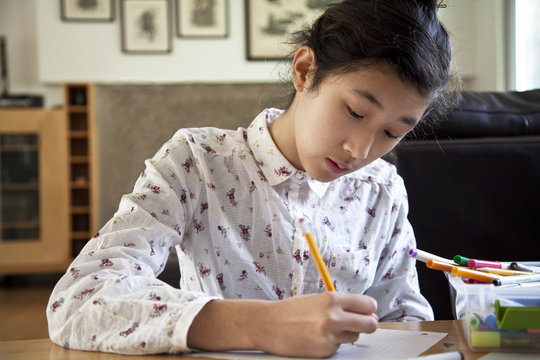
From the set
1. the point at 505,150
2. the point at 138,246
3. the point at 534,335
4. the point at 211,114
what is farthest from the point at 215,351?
the point at 211,114

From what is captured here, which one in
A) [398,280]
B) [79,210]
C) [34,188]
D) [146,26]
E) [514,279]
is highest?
[146,26]

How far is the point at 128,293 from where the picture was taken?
2.55ft

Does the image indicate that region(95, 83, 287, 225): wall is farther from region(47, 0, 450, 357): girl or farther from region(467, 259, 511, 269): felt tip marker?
region(467, 259, 511, 269): felt tip marker

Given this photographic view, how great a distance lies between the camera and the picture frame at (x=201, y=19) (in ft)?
16.7

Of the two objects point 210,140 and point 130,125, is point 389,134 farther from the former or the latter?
point 130,125

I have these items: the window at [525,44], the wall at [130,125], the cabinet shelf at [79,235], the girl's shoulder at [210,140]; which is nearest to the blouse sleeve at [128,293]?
the girl's shoulder at [210,140]

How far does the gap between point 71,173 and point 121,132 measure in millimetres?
515

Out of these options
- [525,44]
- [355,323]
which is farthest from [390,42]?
[525,44]

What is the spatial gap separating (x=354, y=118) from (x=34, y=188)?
4049mm

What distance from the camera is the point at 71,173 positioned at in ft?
15.4

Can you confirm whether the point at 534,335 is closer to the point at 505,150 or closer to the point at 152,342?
the point at 152,342

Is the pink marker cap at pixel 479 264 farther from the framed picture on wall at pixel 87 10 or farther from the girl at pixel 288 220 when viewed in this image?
the framed picture on wall at pixel 87 10

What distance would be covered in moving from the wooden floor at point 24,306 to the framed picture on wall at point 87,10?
6.31 ft

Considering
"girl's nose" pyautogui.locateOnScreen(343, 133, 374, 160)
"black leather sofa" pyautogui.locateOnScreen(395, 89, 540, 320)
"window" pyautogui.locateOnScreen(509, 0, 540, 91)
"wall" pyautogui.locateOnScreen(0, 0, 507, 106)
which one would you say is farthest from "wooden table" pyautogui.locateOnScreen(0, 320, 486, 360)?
"wall" pyautogui.locateOnScreen(0, 0, 507, 106)
